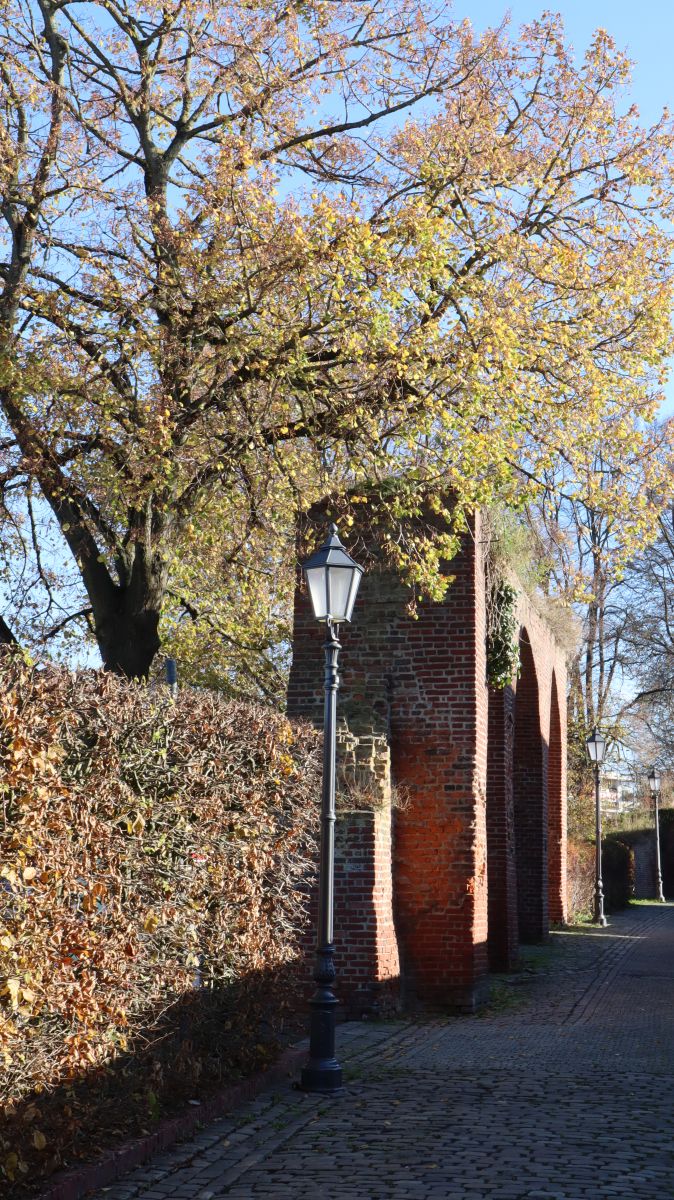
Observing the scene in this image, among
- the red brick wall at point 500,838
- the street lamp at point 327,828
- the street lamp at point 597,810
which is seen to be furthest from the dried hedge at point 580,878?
the street lamp at point 327,828

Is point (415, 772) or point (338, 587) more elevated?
point (338, 587)

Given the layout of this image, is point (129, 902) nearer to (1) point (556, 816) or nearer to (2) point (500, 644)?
(2) point (500, 644)

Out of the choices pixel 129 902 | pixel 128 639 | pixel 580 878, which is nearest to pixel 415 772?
pixel 128 639

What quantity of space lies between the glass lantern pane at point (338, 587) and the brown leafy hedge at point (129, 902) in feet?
3.26

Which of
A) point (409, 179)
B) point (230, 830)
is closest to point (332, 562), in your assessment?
point (230, 830)

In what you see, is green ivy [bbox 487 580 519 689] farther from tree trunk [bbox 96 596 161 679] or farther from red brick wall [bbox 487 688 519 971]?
tree trunk [bbox 96 596 161 679]

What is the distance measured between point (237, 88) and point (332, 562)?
6151 mm

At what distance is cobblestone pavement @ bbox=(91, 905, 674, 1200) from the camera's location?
5.81 m

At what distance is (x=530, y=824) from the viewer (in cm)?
2038

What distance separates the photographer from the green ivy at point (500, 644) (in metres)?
14.3

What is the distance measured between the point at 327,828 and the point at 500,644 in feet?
19.1

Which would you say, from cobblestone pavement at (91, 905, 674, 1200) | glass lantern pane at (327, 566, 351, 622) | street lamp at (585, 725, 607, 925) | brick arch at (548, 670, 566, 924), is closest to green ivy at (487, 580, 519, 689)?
cobblestone pavement at (91, 905, 674, 1200)

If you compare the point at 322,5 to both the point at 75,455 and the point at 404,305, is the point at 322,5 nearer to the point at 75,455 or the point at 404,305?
the point at 404,305

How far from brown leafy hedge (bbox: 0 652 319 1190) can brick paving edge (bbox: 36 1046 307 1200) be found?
120 millimetres
